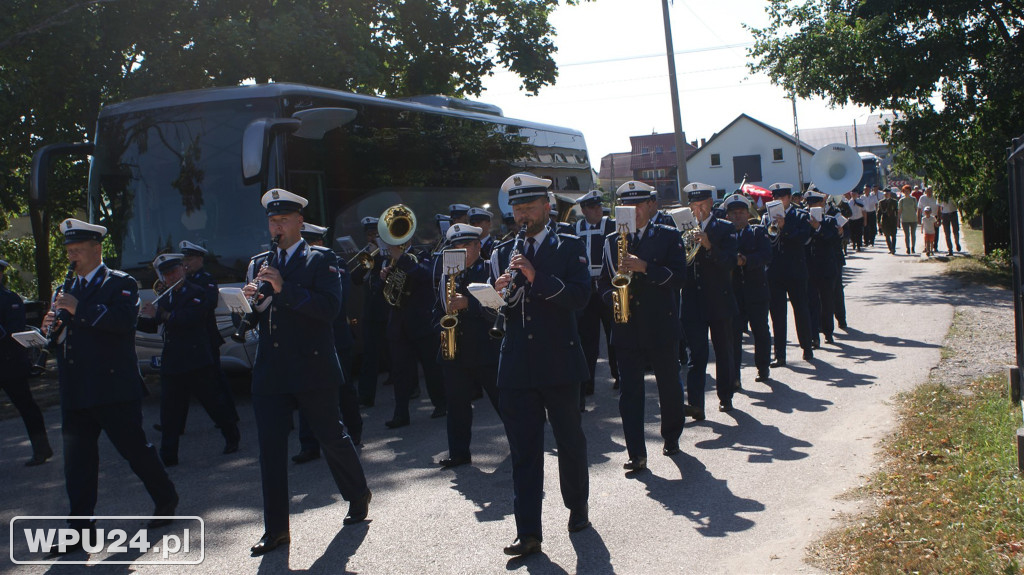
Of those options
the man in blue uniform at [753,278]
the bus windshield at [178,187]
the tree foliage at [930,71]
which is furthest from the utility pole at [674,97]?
the bus windshield at [178,187]

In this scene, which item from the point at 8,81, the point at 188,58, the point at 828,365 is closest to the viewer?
the point at 828,365

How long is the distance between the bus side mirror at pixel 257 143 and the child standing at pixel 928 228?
59.6 ft

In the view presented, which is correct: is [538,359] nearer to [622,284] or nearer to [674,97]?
→ [622,284]

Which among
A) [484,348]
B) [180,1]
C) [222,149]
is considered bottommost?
[484,348]

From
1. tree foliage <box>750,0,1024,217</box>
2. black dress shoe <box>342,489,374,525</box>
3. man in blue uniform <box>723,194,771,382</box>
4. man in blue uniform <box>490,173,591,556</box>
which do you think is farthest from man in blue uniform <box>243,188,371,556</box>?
tree foliage <box>750,0,1024,217</box>

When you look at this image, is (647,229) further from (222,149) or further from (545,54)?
(545,54)

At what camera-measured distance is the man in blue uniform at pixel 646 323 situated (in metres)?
6.64

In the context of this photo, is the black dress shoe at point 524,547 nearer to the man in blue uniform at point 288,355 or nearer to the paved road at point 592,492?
the paved road at point 592,492

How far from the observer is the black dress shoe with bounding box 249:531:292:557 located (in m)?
5.41

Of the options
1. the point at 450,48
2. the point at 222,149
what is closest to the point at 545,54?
the point at 450,48

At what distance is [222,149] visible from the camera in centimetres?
1062

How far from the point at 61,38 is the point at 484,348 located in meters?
10.1

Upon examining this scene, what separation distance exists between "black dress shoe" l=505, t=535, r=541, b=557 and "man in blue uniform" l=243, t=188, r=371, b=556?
1283 mm

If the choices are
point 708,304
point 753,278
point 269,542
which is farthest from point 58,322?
point 753,278
